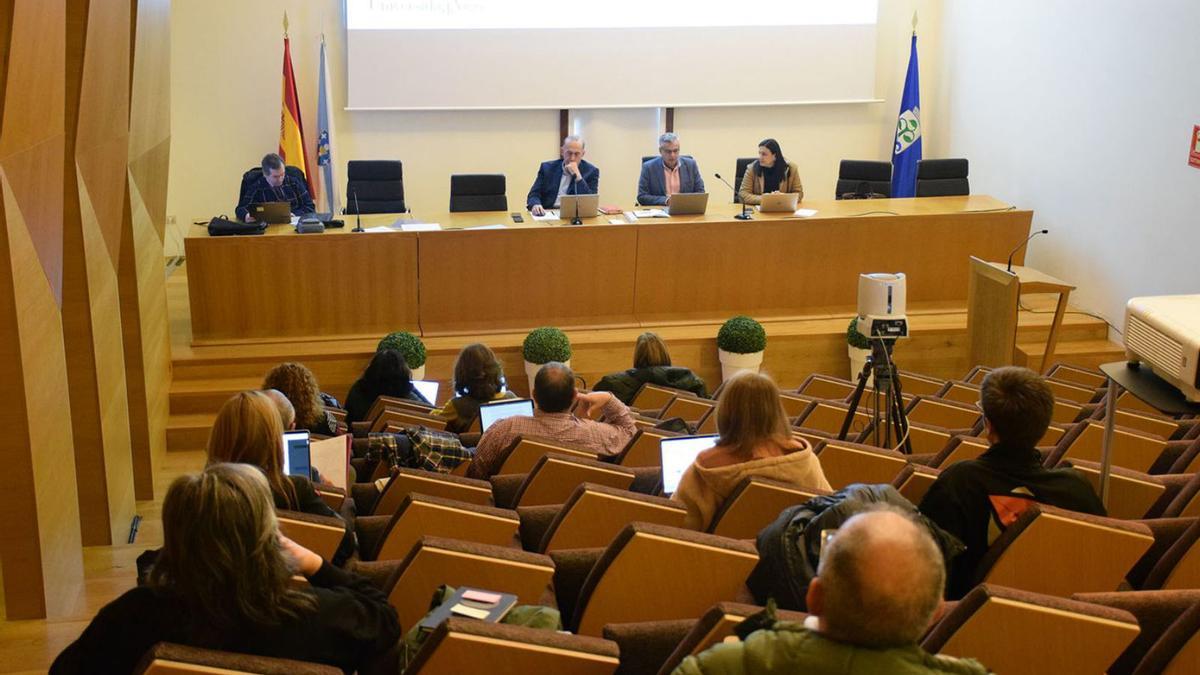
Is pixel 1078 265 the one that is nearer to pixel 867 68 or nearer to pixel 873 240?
pixel 873 240

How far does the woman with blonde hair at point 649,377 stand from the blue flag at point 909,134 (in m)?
4.89

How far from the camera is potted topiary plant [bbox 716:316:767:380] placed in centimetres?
726

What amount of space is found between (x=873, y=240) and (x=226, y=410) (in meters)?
5.66

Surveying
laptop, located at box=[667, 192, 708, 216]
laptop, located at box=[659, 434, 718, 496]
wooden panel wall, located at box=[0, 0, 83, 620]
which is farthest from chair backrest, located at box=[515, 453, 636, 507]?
laptop, located at box=[667, 192, 708, 216]

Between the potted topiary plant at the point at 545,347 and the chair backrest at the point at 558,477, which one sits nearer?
the chair backrest at the point at 558,477

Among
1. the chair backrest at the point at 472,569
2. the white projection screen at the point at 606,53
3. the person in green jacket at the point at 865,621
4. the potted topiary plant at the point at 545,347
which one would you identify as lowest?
the potted topiary plant at the point at 545,347

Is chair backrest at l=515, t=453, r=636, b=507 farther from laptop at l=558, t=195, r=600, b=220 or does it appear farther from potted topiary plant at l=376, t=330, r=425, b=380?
laptop at l=558, t=195, r=600, b=220

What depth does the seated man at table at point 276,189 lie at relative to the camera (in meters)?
8.16

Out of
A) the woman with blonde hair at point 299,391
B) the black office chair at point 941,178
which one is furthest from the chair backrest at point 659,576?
the black office chair at point 941,178

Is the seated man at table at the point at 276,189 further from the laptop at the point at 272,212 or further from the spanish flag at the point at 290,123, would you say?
the spanish flag at the point at 290,123

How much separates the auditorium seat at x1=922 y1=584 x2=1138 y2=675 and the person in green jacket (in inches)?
17.6

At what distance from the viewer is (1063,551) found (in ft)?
8.58

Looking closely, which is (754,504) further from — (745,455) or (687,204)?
(687,204)

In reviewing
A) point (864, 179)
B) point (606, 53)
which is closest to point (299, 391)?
point (864, 179)
